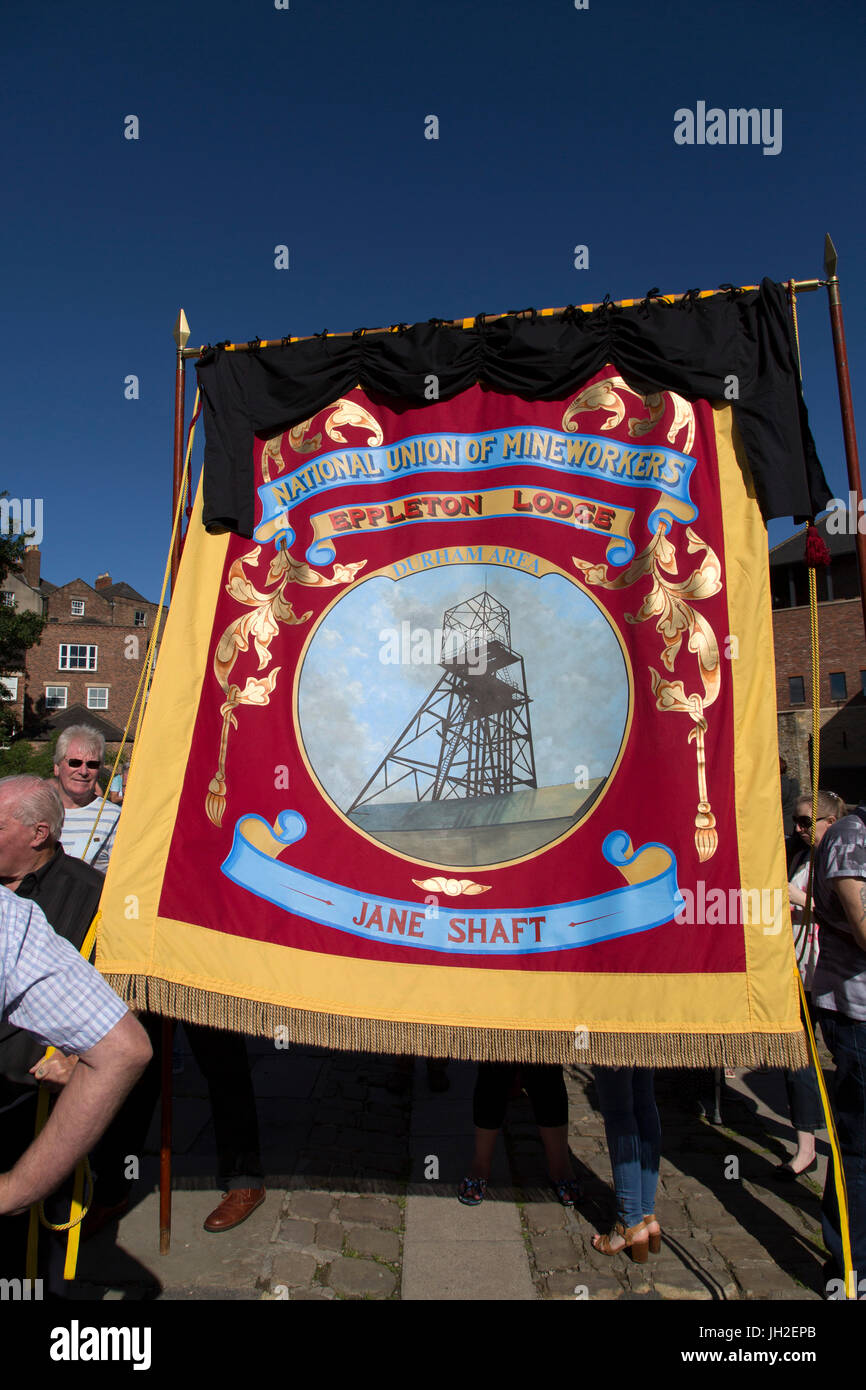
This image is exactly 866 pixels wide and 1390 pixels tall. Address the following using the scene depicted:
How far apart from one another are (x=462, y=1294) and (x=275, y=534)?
318 centimetres

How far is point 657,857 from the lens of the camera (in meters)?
3.01

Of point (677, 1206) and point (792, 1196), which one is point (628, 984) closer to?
point (677, 1206)

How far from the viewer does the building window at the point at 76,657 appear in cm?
3894

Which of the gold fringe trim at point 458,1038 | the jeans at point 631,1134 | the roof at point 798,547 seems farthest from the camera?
the roof at point 798,547

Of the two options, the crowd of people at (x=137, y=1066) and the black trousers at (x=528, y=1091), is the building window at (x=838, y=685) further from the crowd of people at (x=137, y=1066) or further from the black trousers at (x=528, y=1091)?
the black trousers at (x=528, y=1091)

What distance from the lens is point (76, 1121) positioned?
163 cm

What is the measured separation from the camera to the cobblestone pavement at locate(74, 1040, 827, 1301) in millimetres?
3041

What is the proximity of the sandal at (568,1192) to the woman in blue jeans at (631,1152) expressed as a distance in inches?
13.8

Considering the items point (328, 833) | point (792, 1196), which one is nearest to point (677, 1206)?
point (792, 1196)

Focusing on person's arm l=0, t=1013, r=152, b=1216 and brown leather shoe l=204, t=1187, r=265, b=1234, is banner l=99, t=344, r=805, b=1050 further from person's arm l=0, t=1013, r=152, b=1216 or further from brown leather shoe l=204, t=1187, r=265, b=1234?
person's arm l=0, t=1013, r=152, b=1216

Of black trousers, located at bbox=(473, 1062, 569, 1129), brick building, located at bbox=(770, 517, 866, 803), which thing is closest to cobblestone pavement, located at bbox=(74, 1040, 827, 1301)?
black trousers, located at bbox=(473, 1062, 569, 1129)

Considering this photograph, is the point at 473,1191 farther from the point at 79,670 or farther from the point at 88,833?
the point at 79,670

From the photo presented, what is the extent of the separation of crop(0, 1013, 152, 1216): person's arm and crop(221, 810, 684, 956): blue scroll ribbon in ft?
4.85

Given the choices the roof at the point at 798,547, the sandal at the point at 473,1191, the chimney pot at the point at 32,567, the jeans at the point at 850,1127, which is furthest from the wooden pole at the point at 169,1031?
the chimney pot at the point at 32,567
